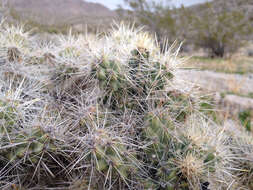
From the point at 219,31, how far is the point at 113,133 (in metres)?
12.1

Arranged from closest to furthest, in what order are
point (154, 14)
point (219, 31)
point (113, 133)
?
point (113, 133), point (154, 14), point (219, 31)

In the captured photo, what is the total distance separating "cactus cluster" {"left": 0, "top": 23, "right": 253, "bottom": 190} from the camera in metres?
1.43

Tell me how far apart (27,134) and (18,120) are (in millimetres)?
162

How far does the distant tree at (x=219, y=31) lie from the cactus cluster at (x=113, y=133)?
10.8 meters

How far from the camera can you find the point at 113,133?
153cm

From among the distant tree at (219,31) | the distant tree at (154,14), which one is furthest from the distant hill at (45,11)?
the distant tree at (219,31)

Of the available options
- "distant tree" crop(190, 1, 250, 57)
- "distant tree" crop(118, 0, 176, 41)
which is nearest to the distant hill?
"distant tree" crop(118, 0, 176, 41)

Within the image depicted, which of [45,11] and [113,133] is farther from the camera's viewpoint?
[45,11]

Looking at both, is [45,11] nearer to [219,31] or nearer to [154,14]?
[154,14]

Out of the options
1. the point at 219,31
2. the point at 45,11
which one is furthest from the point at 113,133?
the point at 219,31

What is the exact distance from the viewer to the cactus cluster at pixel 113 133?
1.43m

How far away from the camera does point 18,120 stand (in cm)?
152

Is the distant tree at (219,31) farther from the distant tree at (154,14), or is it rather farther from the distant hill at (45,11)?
the distant hill at (45,11)

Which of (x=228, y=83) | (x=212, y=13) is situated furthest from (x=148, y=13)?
(x=228, y=83)
